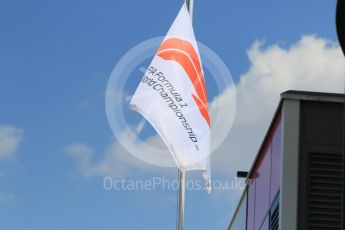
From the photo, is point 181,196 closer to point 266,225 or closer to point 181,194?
point 181,194

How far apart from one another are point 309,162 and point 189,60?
23.2ft

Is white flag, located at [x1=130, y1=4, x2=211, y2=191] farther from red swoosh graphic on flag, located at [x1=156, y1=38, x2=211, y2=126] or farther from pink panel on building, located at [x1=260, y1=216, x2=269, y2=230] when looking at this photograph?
pink panel on building, located at [x1=260, y1=216, x2=269, y2=230]

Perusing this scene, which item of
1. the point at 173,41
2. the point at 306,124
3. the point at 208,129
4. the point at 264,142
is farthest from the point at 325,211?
the point at 173,41

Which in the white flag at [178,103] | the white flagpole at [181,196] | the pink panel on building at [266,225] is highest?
the white flag at [178,103]

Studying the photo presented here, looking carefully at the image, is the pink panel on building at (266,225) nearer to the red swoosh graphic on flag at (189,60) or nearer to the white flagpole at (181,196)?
the white flagpole at (181,196)

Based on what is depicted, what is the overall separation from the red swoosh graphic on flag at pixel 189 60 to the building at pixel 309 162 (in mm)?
5203

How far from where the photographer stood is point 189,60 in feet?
69.1

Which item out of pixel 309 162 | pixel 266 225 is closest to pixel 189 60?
pixel 266 225

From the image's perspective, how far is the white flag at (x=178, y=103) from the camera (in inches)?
755

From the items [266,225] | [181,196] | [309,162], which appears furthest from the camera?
[181,196]

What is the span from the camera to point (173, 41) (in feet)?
70.0

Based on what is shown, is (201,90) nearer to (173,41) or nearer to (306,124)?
(173,41)

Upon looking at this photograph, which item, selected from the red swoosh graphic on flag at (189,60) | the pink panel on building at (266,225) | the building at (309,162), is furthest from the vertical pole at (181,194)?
the building at (309,162)

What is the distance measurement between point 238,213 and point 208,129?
217cm
